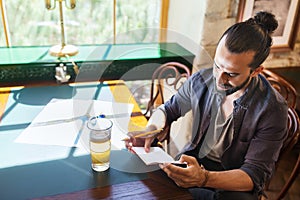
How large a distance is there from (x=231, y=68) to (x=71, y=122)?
74 cm

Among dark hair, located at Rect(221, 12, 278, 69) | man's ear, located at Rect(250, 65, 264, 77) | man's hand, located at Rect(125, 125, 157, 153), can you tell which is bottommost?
man's hand, located at Rect(125, 125, 157, 153)

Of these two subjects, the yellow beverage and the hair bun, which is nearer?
the yellow beverage

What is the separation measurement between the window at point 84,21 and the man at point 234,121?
2.93ft

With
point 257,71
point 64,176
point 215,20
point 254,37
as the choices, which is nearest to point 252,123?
point 257,71

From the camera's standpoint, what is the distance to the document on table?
45.9 inches

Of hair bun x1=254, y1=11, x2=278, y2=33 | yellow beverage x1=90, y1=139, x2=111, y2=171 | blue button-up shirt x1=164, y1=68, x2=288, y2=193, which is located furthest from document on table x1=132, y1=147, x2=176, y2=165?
hair bun x1=254, y1=11, x2=278, y2=33

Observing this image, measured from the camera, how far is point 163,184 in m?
1.10

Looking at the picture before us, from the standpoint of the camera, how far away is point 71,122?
4.83ft

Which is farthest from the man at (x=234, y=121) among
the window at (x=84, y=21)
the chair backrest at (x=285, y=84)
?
the window at (x=84, y=21)

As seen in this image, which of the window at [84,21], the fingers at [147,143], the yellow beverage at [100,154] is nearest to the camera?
the yellow beverage at [100,154]

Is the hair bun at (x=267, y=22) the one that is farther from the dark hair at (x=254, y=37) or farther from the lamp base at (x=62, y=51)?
the lamp base at (x=62, y=51)

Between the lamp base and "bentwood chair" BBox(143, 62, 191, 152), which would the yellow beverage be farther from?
the lamp base

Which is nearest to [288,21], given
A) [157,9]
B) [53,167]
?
[157,9]

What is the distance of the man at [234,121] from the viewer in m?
1.21
